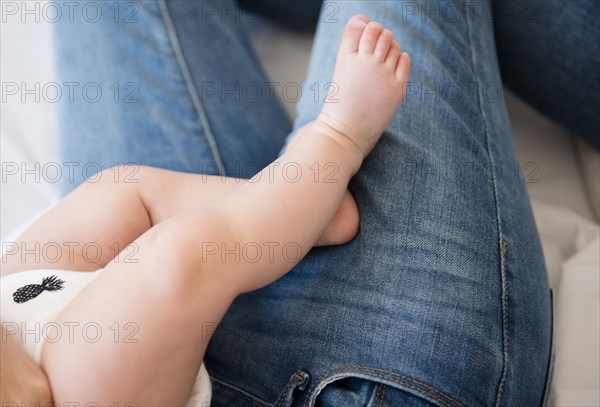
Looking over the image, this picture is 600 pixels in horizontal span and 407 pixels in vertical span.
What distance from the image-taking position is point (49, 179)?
0.83 meters

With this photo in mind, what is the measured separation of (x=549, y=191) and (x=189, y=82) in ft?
1.86

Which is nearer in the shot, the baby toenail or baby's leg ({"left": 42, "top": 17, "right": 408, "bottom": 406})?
baby's leg ({"left": 42, "top": 17, "right": 408, "bottom": 406})

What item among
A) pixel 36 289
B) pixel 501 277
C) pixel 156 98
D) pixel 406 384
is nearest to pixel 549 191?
pixel 501 277

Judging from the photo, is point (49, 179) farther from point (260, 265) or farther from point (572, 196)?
point (572, 196)

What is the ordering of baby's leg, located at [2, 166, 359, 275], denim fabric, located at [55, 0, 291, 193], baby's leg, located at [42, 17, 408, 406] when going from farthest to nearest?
denim fabric, located at [55, 0, 291, 193]
baby's leg, located at [2, 166, 359, 275]
baby's leg, located at [42, 17, 408, 406]

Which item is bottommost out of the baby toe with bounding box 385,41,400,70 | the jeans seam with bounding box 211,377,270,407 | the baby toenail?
the jeans seam with bounding box 211,377,270,407

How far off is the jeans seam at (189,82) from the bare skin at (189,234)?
0.12m

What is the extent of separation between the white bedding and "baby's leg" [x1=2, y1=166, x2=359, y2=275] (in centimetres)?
16

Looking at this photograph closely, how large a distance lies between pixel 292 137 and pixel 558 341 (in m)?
0.42

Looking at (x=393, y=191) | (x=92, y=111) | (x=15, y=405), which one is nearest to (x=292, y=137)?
(x=393, y=191)

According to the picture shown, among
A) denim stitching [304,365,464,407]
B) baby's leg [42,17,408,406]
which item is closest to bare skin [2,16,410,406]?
baby's leg [42,17,408,406]

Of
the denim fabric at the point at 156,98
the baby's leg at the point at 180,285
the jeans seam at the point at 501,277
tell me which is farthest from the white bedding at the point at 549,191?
the baby's leg at the point at 180,285

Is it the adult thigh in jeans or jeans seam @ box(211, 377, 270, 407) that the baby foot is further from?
jeans seam @ box(211, 377, 270, 407)

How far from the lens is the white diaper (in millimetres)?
511
